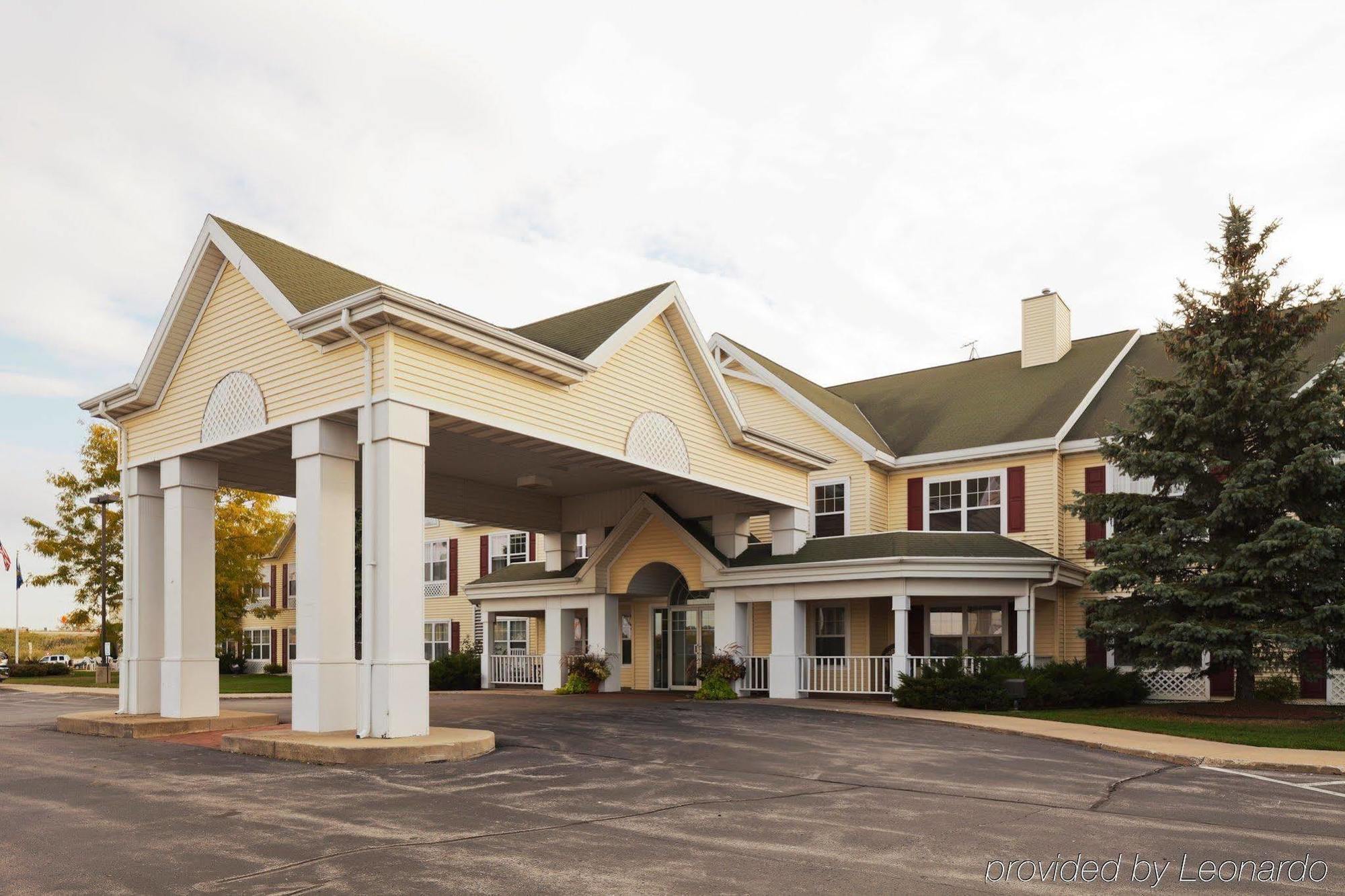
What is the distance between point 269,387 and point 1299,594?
1820cm

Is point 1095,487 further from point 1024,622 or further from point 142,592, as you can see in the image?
point 142,592

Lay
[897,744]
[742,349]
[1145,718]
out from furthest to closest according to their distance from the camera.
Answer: [742,349] → [1145,718] → [897,744]

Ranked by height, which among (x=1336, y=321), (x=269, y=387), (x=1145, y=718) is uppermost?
(x=1336, y=321)

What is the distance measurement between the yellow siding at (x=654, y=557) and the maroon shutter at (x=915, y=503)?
6.27 meters

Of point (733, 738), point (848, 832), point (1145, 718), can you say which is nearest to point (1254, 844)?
point (848, 832)

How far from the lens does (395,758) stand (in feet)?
42.9

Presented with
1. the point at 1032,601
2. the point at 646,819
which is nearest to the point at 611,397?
the point at 646,819

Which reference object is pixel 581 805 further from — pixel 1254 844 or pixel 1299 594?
pixel 1299 594

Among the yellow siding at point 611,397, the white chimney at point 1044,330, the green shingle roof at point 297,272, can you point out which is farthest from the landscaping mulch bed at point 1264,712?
the green shingle roof at point 297,272

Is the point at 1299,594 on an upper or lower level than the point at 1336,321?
lower

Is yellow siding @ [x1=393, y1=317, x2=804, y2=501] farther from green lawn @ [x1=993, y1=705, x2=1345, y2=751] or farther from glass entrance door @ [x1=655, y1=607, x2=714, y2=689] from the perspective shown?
green lawn @ [x1=993, y1=705, x2=1345, y2=751]

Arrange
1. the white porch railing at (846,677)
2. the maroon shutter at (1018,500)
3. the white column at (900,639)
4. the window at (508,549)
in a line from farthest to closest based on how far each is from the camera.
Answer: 1. the window at (508,549)
2. the maroon shutter at (1018,500)
3. the white porch railing at (846,677)
4. the white column at (900,639)

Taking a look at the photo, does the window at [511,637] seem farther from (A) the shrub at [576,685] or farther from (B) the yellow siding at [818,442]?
(B) the yellow siding at [818,442]

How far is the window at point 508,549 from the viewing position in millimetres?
39062
